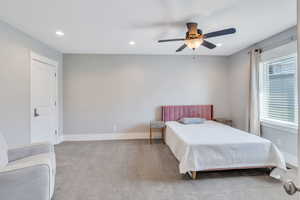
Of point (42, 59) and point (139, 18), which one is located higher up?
point (139, 18)

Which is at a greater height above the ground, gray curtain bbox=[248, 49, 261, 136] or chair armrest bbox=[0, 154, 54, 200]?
gray curtain bbox=[248, 49, 261, 136]

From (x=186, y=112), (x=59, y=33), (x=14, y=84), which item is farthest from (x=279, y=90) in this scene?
(x=14, y=84)

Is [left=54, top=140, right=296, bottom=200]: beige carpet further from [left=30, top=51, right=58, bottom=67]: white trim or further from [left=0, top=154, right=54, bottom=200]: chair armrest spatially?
[left=30, top=51, right=58, bottom=67]: white trim

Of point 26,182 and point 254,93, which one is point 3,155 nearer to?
point 26,182

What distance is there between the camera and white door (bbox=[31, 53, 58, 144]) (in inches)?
148

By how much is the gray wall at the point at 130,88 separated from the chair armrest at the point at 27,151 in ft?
8.67

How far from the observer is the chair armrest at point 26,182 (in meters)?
1.67

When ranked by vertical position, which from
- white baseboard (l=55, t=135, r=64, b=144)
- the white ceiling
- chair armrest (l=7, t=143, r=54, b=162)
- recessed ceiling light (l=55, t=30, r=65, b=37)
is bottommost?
white baseboard (l=55, t=135, r=64, b=144)

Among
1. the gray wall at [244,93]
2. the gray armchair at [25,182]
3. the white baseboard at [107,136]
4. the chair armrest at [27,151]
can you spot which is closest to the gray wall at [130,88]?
the white baseboard at [107,136]

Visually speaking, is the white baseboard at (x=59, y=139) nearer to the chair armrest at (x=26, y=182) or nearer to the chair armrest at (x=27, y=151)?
the chair armrest at (x=27, y=151)

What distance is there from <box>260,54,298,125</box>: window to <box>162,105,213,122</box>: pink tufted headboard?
4.85 feet

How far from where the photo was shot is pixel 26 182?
1.75 meters

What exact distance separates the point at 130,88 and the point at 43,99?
2.18m

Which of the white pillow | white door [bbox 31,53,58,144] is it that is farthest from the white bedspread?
white door [bbox 31,53,58,144]
